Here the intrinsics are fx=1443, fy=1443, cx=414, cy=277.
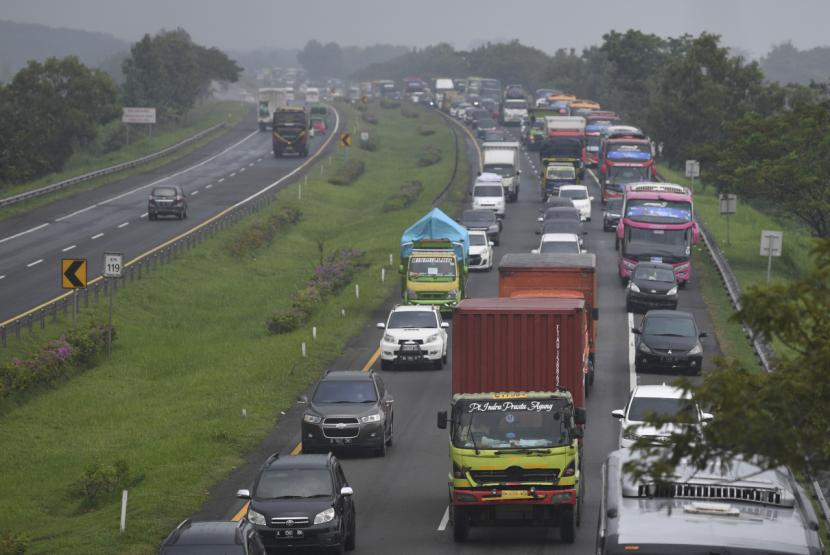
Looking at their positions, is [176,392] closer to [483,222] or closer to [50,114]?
[483,222]

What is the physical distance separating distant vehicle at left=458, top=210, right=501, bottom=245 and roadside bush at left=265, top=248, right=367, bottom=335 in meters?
5.25

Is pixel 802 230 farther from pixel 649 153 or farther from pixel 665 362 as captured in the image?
pixel 665 362

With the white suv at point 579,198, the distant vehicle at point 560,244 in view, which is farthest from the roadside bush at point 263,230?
the distant vehicle at point 560,244

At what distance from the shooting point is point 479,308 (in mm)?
28172

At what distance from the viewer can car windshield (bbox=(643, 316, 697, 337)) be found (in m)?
40.4

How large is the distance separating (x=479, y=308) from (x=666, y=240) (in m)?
28.3

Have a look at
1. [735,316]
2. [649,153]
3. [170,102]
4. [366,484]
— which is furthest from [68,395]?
[170,102]

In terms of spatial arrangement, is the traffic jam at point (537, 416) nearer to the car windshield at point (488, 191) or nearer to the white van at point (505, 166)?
the car windshield at point (488, 191)

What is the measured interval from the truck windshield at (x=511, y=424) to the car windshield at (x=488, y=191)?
5354 centimetres

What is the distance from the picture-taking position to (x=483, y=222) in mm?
68625

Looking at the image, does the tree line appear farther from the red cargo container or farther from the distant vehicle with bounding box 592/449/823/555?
the distant vehicle with bounding box 592/449/823/555

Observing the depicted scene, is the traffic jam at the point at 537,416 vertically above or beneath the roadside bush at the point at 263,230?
above

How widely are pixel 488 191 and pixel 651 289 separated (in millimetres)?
27716

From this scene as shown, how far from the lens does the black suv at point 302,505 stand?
21.5 metres
